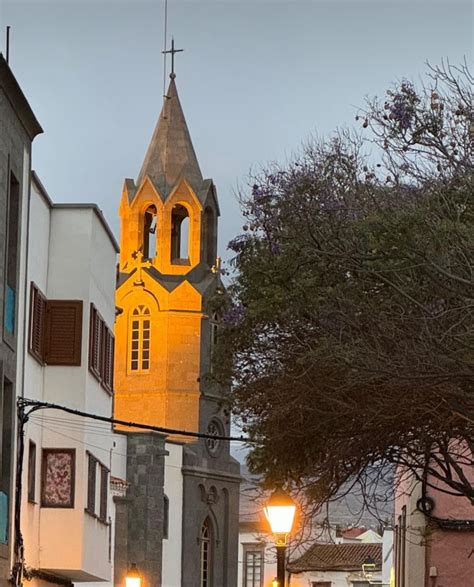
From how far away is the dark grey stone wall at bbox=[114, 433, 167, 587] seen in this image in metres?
59.9

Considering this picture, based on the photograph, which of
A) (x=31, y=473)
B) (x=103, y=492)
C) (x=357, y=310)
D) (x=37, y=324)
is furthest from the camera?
(x=103, y=492)

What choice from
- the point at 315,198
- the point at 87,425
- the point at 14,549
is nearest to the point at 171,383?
the point at 87,425

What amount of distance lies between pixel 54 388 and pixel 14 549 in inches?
175

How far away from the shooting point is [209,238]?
7194 centimetres

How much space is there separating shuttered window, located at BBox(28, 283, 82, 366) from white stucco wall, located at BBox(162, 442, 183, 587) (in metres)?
32.7

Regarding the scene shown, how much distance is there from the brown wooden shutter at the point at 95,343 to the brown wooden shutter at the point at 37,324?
1364 millimetres

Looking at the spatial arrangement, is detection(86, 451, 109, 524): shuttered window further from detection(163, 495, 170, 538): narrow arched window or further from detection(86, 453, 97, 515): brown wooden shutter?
detection(163, 495, 170, 538): narrow arched window

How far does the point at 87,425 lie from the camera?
111 ft

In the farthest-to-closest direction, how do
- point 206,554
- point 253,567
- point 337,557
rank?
point 253,567 → point 337,557 → point 206,554

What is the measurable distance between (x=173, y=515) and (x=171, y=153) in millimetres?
15467

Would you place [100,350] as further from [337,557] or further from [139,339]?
[337,557]

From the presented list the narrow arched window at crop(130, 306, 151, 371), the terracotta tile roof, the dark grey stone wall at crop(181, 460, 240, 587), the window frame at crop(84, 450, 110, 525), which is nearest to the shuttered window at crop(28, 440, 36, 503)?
the window frame at crop(84, 450, 110, 525)

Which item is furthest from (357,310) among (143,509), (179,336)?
(179,336)

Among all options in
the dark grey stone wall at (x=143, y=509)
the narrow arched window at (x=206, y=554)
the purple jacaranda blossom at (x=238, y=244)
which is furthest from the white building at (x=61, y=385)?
the narrow arched window at (x=206, y=554)
